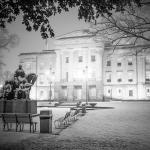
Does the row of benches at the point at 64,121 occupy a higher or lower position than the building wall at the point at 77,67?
lower

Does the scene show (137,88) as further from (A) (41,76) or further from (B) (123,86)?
(A) (41,76)

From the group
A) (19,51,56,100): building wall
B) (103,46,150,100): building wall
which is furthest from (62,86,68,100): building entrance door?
(103,46,150,100): building wall

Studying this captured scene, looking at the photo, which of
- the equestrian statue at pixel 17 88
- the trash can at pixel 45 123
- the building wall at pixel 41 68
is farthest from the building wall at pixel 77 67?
the trash can at pixel 45 123

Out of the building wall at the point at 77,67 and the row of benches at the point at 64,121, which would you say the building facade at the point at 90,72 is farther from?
the row of benches at the point at 64,121

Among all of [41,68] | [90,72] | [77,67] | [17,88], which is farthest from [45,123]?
[41,68]

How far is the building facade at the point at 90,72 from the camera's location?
51844mm

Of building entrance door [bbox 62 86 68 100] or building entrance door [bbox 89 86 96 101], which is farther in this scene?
building entrance door [bbox 62 86 68 100]

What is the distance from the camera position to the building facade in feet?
170

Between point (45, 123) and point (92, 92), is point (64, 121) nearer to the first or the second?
point (45, 123)

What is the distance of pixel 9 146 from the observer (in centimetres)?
711

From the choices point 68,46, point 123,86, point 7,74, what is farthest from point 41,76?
point 7,74

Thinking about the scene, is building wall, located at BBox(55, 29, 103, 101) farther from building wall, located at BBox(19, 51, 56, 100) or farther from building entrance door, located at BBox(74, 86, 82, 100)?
building wall, located at BBox(19, 51, 56, 100)

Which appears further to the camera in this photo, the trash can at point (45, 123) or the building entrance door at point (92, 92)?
the building entrance door at point (92, 92)

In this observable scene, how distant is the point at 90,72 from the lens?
177 ft
